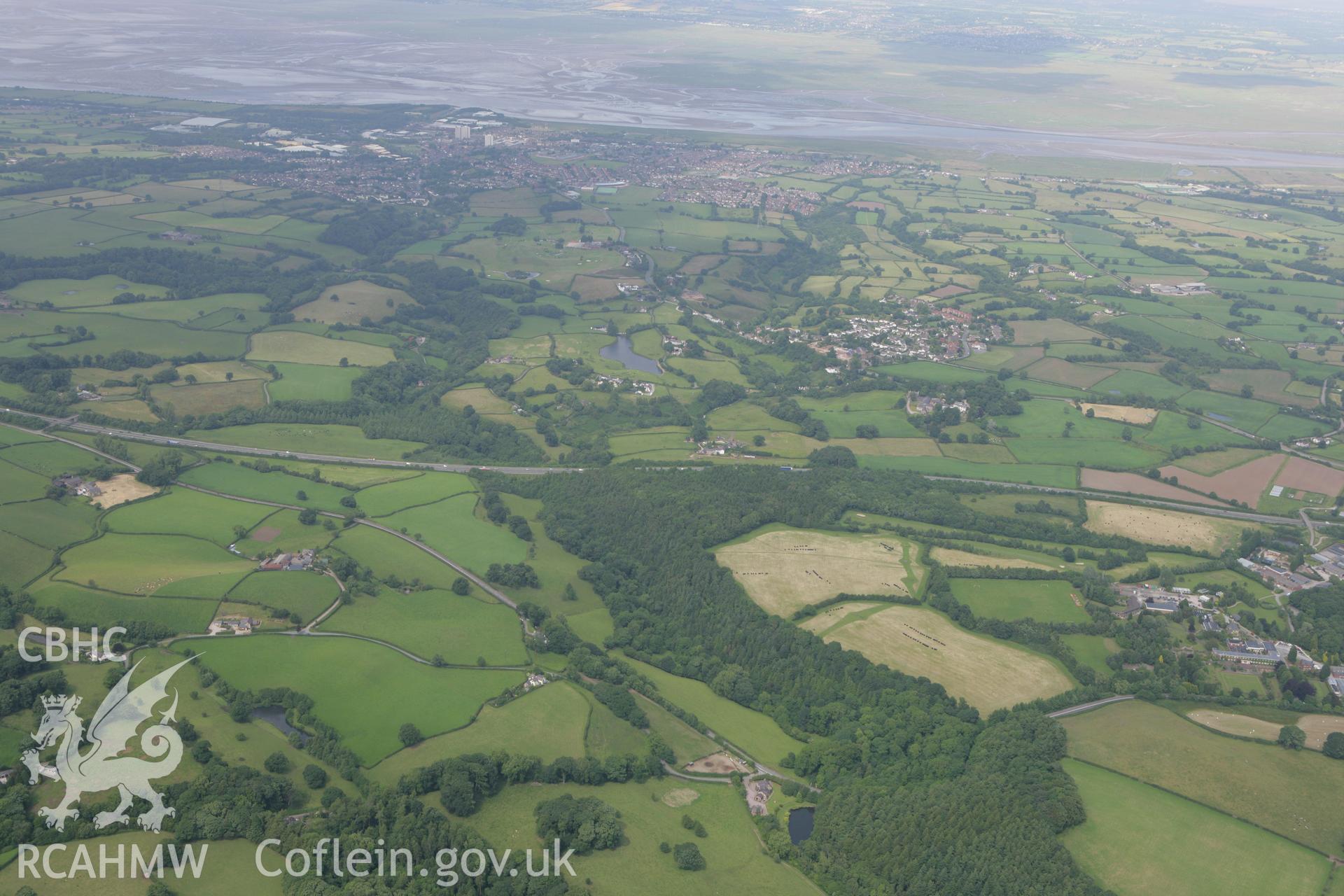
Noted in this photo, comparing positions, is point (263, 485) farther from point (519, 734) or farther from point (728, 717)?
point (728, 717)

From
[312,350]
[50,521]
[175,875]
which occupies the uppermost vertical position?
Result: [312,350]

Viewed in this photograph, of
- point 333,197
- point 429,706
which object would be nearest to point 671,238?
point 333,197

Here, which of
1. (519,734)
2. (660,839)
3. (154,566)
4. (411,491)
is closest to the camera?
(660,839)

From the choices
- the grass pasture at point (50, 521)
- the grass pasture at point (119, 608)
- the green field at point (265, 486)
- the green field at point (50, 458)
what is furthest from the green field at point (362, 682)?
the green field at point (50, 458)

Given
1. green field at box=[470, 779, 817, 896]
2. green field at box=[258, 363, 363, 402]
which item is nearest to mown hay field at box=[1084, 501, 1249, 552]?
green field at box=[470, 779, 817, 896]

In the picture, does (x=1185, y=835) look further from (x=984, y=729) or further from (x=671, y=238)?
(x=671, y=238)

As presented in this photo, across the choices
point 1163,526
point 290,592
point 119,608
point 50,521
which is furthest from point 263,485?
point 1163,526

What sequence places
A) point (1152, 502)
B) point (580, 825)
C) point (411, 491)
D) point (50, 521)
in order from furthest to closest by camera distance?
1. point (1152, 502)
2. point (411, 491)
3. point (50, 521)
4. point (580, 825)

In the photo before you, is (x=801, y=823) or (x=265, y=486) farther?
(x=265, y=486)
